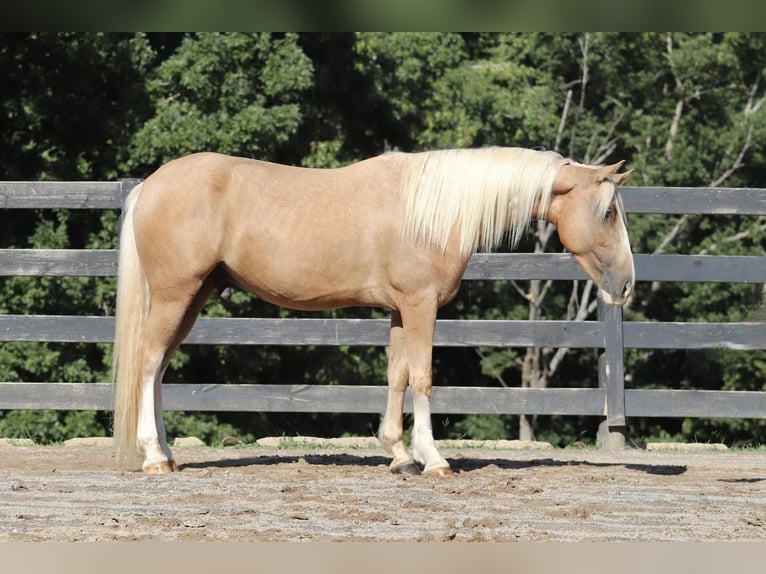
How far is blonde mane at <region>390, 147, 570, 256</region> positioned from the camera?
189 inches

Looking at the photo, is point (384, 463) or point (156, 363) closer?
point (156, 363)

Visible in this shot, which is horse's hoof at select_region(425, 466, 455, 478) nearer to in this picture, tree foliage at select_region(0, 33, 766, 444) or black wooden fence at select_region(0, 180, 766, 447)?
black wooden fence at select_region(0, 180, 766, 447)

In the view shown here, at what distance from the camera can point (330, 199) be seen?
4.94m

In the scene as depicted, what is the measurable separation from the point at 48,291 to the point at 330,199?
6968 millimetres

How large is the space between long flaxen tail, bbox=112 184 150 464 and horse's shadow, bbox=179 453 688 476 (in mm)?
361

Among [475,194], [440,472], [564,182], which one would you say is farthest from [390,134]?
[440,472]

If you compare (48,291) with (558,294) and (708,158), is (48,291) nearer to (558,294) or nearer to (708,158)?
(558,294)

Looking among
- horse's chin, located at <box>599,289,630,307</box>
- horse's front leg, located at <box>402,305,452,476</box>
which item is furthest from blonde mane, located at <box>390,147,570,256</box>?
horse's chin, located at <box>599,289,630,307</box>

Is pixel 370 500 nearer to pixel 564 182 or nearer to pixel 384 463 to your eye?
pixel 384 463

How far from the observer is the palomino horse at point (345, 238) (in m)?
4.82

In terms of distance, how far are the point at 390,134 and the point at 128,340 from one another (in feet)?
34.5

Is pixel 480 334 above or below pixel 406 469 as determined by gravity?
above

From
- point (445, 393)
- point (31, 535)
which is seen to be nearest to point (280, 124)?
point (445, 393)

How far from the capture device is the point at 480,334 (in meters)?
6.55
